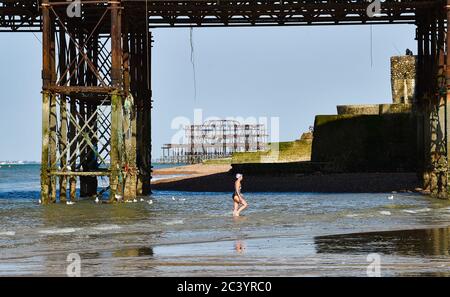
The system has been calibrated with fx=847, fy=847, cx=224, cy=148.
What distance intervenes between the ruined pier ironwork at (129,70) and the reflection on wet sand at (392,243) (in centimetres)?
1293

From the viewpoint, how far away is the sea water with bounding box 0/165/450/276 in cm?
1234

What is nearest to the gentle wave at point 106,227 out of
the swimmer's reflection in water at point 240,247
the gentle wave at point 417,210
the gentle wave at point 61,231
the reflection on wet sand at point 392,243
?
the gentle wave at point 61,231

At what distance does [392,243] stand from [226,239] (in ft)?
10.9

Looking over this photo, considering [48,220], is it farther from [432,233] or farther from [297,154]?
[297,154]

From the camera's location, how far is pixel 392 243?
15758 millimetres

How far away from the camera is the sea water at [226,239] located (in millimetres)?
12344

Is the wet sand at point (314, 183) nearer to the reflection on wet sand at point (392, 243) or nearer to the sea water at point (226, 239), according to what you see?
the sea water at point (226, 239)

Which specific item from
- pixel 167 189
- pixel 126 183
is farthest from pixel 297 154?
pixel 126 183

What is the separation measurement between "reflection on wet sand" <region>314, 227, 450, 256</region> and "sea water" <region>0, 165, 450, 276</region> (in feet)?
0.06

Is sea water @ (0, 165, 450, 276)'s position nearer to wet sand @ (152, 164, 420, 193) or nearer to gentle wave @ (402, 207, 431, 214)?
gentle wave @ (402, 207, 431, 214)

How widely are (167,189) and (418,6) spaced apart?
71.1 ft

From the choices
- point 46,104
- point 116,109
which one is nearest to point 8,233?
point 46,104

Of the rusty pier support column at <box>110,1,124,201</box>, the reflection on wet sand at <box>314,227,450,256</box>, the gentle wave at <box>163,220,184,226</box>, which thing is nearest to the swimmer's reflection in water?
the reflection on wet sand at <box>314,227,450,256</box>

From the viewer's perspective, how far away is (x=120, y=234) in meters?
18.7
